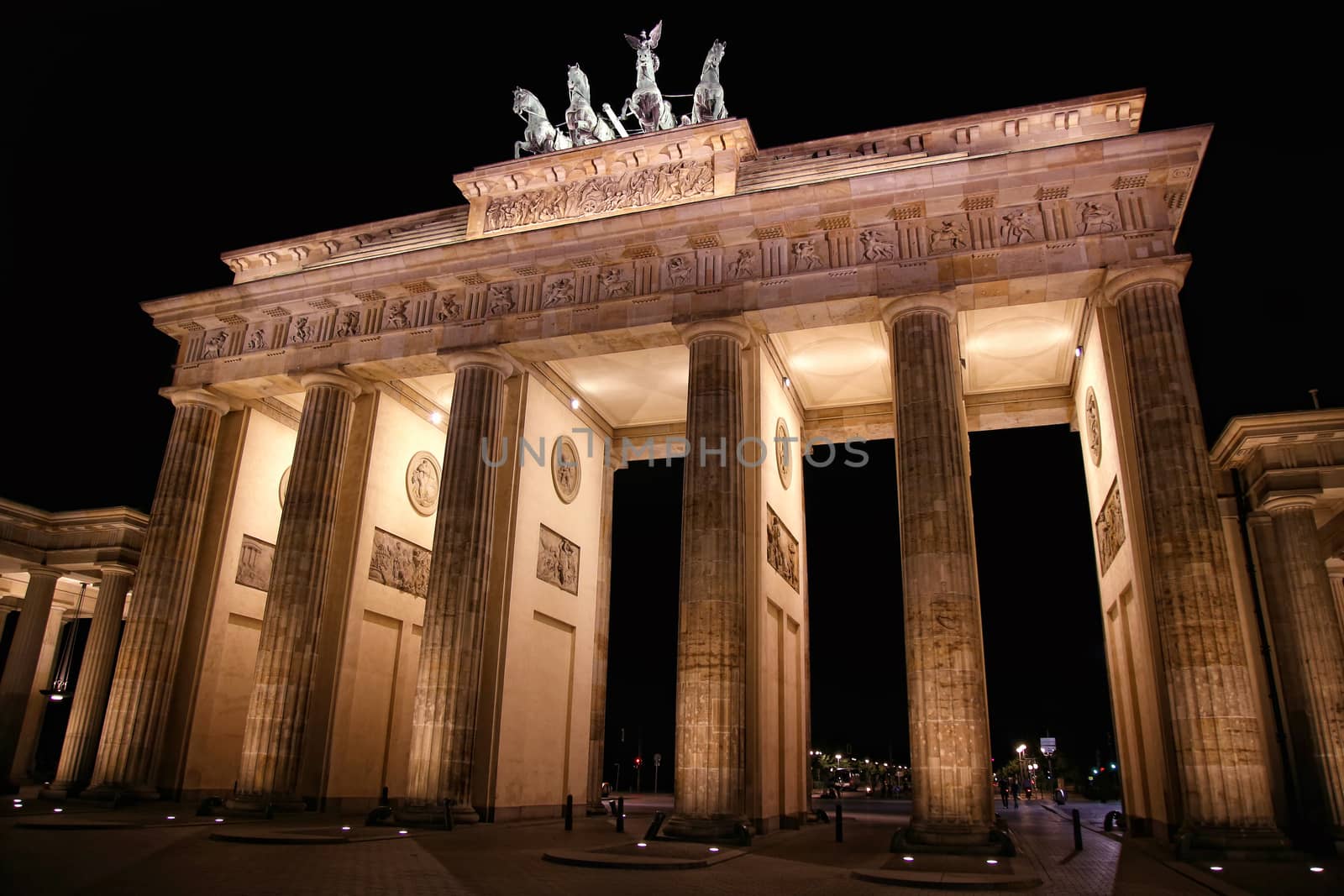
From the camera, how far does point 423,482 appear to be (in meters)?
25.9

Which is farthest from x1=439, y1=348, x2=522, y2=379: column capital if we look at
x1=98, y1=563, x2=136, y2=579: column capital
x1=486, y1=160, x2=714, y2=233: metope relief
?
x1=98, y1=563, x2=136, y2=579: column capital

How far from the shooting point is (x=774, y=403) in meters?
22.8

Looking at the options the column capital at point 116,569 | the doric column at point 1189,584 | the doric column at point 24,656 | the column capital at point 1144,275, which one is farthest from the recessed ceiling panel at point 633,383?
the doric column at point 24,656

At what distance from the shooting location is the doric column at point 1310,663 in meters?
17.6

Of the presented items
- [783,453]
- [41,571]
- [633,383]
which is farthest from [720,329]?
[41,571]

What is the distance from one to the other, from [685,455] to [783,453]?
16.7 ft

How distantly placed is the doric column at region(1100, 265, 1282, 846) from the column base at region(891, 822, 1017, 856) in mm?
2931

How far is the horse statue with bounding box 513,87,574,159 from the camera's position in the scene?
23594 mm

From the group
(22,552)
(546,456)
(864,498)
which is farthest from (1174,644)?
(22,552)

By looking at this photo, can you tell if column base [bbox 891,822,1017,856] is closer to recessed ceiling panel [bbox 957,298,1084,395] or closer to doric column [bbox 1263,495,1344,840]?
doric column [bbox 1263,495,1344,840]

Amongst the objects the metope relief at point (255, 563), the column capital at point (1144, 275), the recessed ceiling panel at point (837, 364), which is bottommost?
the metope relief at point (255, 563)

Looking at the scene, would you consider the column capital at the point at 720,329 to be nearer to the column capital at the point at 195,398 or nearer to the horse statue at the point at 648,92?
the horse statue at the point at 648,92

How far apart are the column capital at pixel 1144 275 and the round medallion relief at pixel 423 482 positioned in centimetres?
1760

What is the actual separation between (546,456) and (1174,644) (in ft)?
48.6
